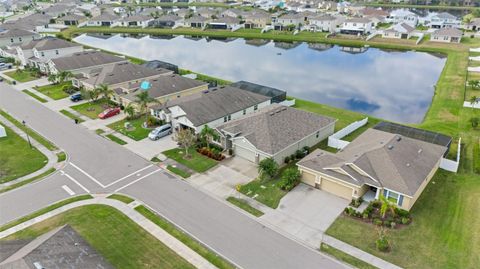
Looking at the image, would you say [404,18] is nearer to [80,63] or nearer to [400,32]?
[400,32]

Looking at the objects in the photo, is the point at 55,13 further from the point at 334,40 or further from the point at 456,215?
the point at 456,215

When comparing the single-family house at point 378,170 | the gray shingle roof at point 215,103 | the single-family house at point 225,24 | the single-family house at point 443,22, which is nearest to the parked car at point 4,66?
the gray shingle roof at point 215,103

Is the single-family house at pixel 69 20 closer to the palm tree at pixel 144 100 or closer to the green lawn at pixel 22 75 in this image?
the green lawn at pixel 22 75

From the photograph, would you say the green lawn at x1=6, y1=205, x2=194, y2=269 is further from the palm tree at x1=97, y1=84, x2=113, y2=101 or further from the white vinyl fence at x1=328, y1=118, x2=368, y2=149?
the palm tree at x1=97, y1=84, x2=113, y2=101

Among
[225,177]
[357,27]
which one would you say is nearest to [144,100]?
[225,177]

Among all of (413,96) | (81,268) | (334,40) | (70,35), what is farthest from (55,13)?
(81,268)

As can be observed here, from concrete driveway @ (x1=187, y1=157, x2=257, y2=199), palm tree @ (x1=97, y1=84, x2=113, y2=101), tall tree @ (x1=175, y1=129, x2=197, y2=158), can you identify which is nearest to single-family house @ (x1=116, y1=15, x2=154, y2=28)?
palm tree @ (x1=97, y1=84, x2=113, y2=101)
